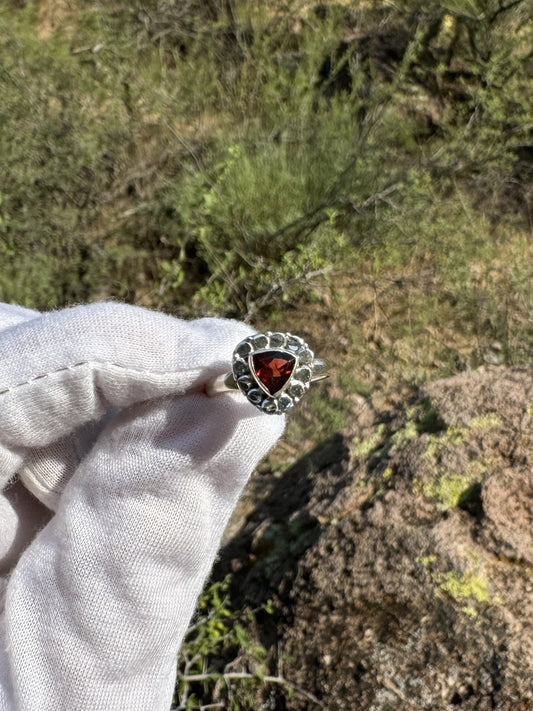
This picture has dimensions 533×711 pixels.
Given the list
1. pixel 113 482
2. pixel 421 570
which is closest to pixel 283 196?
pixel 421 570

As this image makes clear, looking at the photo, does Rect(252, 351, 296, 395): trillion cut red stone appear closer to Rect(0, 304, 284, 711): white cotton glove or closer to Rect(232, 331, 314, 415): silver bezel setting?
Rect(232, 331, 314, 415): silver bezel setting

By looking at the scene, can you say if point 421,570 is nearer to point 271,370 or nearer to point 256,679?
point 256,679

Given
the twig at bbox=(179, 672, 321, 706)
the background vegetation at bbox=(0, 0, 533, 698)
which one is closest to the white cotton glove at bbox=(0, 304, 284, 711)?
the twig at bbox=(179, 672, 321, 706)

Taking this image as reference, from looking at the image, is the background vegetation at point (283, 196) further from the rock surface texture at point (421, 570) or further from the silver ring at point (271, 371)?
the silver ring at point (271, 371)

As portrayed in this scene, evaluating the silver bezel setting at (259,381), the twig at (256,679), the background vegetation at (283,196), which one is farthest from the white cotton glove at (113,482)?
the background vegetation at (283,196)

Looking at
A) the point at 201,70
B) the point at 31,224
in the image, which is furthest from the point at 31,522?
the point at 201,70

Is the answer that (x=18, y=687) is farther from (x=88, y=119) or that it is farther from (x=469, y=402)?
(x=88, y=119)
